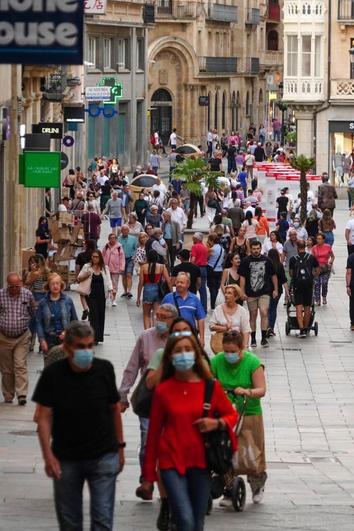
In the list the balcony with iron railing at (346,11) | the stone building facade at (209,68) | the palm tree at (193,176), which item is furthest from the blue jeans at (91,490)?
the stone building facade at (209,68)

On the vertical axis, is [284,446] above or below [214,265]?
below

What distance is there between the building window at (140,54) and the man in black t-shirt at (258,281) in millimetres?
51802

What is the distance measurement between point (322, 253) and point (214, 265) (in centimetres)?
206

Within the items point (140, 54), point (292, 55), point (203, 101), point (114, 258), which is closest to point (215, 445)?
point (114, 258)

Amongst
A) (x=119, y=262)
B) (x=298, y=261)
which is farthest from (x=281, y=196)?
(x=298, y=261)

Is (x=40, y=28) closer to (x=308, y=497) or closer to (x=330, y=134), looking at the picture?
(x=308, y=497)

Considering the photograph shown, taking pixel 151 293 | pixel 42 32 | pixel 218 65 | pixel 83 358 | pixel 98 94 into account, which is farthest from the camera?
pixel 218 65

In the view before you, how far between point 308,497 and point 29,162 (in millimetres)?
15397

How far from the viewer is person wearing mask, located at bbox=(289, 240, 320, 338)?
2720 cm

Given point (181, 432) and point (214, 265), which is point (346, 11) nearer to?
point (214, 265)

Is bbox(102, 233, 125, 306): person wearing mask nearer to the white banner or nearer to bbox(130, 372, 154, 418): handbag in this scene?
bbox(130, 372, 154, 418): handbag

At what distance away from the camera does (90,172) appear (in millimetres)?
64312

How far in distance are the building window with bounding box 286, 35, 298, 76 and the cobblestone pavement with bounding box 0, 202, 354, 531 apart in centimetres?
3842

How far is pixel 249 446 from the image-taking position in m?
14.1
